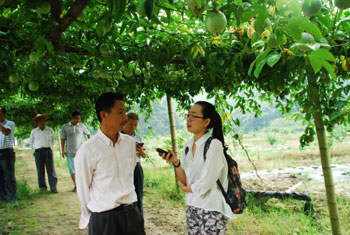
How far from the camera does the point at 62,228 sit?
11.2 feet

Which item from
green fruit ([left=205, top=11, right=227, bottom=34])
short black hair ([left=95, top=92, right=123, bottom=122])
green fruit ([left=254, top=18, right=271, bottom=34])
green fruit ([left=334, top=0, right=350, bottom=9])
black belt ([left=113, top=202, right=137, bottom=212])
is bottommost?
black belt ([left=113, top=202, right=137, bottom=212])

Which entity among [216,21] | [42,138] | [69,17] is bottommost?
[42,138]

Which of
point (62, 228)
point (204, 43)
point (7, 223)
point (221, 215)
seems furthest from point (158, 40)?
point (7, 223)

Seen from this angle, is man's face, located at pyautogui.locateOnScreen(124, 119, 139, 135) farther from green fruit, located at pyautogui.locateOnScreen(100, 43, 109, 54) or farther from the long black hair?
the long black hair

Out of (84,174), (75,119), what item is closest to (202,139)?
(84,174)

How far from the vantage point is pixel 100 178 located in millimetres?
1600

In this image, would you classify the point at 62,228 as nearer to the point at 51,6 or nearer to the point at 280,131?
the point at 51,6

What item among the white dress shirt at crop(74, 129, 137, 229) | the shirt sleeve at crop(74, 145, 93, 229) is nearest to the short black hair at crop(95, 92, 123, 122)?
the white dress shirt at crop(74, 129, 137, 229)

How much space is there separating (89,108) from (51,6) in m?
6.50

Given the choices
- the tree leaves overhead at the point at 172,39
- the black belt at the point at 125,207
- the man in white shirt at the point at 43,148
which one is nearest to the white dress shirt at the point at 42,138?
the man in white shirt at the point at 43,148

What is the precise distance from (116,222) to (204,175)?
54 centimetres

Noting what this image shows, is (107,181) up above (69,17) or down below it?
below

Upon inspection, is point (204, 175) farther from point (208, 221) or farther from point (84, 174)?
point (84, 174)

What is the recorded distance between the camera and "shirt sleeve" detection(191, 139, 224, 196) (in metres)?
1.63
